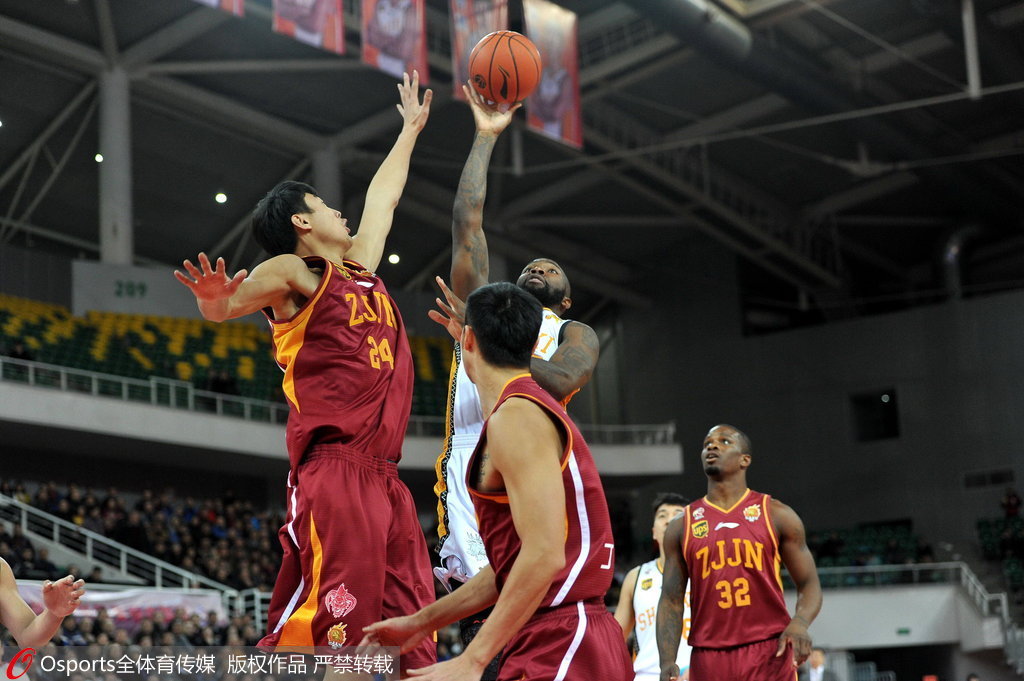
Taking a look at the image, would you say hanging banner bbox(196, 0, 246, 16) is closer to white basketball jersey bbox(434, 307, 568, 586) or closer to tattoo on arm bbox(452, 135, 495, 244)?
tattoo on arm bbox(452, 135, 495, 244)

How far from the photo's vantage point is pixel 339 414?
14.8 feet

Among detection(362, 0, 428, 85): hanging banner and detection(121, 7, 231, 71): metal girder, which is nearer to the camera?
detection(362, 0, 428, 85): hanging banner

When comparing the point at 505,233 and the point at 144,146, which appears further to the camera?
the point at 505,233

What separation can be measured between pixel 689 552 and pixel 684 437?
1063 inches

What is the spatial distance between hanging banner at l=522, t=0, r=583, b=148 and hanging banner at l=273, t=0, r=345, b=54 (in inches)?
134

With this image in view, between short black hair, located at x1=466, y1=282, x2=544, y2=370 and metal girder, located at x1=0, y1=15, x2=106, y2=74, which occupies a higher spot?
metal girder, located at x1=0, y1=15, x2=106, y2=74

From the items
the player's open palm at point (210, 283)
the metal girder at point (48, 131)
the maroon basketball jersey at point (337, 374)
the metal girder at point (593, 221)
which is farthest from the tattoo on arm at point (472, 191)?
the metal girder at point (593, 221)

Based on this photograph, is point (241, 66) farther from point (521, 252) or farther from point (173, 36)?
point (521, 252)

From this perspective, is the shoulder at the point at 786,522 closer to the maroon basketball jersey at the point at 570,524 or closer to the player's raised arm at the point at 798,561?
the player's raised arm at the point at 798,561

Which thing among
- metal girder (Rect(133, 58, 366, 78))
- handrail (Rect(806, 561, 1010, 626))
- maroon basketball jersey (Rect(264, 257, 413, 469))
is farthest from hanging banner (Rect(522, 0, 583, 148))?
maroon basketball jersey (Rect(264, 257, 413, 469))

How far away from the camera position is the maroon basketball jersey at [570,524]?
3557mm

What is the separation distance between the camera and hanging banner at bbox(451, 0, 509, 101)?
65.9 feet

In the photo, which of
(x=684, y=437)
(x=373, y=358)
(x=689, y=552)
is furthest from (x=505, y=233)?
(x=373, y=358)

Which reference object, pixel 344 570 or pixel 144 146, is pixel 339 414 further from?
pixel 144 146
